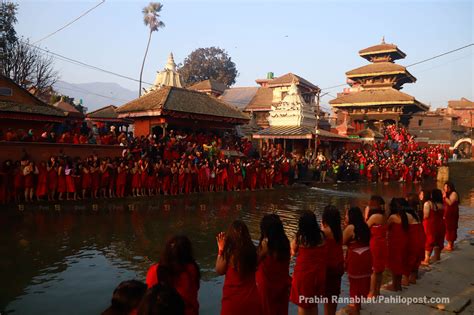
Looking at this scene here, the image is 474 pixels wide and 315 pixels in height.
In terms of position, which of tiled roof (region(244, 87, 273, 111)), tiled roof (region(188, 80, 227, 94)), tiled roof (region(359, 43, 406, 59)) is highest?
tiled roof (region(359, 43, 406, 59))

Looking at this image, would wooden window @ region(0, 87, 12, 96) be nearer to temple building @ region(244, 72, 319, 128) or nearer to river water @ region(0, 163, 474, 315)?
river water @ region(0, 163, 474, 315)

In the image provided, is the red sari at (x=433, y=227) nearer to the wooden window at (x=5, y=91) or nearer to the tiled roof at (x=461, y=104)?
the wooden window at (x=5, y=91)

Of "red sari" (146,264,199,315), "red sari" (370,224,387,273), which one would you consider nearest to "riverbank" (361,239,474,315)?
"red sari" (370,224,387,273)

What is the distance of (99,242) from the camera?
9055 mm

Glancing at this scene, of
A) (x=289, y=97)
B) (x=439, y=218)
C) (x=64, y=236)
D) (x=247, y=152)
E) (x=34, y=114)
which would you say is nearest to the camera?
(x=439, y=218)

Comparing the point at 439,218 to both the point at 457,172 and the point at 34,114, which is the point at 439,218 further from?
the point at 457,172

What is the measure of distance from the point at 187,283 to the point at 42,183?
476 inches

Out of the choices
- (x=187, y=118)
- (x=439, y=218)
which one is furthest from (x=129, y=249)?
(x=187, y=118)

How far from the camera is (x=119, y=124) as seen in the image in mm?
36344

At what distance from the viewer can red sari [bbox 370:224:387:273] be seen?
5695 mm

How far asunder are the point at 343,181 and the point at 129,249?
2206 cm

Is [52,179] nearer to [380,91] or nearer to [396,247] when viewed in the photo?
[396,247]

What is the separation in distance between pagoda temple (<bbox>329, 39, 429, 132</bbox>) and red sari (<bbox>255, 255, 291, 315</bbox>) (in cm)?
4180

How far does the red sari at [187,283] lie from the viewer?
346 centimetres
